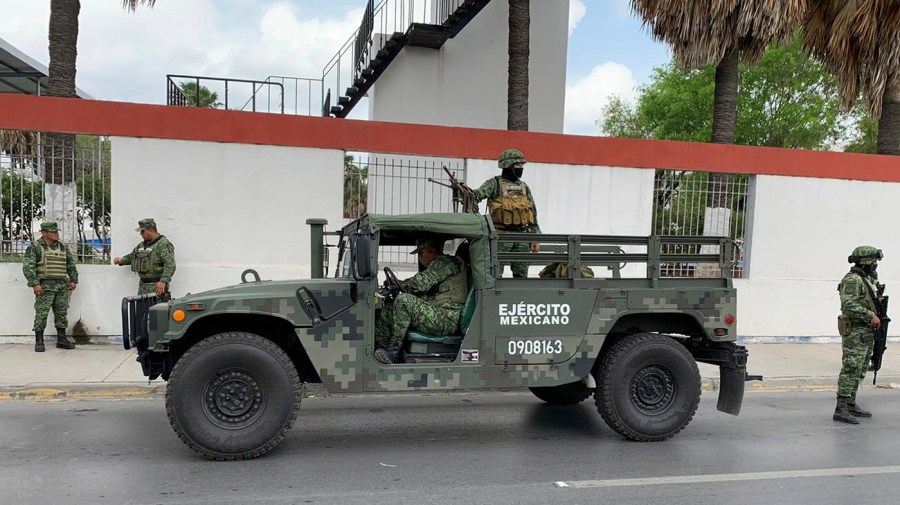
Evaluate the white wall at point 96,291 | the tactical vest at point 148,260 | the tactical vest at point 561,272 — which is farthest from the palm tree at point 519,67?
the tactical vest at point 148,260

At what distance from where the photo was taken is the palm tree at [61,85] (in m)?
8.41

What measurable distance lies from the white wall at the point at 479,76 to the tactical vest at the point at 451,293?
10.1 m

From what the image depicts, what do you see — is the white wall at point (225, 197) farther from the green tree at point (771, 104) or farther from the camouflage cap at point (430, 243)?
the green tree at point (771, 104)

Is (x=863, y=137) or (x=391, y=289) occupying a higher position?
(x=863, y=137)

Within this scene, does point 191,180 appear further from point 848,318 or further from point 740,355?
point 848,318

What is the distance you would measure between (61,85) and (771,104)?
83.8 ft

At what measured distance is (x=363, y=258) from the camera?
4391mm

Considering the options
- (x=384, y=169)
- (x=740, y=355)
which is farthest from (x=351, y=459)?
(x=384, y=169)

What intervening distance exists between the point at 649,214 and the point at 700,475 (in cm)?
615

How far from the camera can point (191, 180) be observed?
861 centimetres

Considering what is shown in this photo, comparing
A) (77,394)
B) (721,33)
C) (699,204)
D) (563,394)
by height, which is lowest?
(77,394)

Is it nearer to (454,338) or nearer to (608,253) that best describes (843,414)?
(608,253)

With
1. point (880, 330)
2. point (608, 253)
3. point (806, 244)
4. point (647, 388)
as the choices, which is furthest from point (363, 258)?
point (806, 244)

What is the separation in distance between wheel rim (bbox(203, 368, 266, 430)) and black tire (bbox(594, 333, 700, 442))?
269cm
